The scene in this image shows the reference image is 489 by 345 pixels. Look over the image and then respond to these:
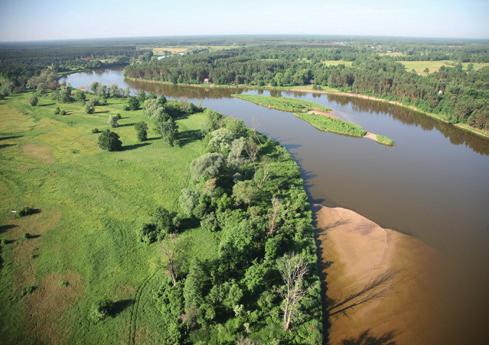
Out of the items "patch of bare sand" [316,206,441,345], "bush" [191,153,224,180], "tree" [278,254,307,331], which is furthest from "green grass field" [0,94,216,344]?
"patch of bare sand" [316,206,441,345]

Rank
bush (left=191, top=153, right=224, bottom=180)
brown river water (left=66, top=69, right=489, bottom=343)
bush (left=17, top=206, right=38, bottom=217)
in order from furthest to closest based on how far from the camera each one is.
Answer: bush (left=191, top=153, right=224, bottom=180), bush (left=17, top=206, right=38, bottom=217), brown river water (left=66, top=69, right=489, bottom=343)

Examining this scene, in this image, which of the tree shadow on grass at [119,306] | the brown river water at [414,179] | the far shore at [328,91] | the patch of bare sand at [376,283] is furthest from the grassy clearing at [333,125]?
the tree shadow on grass at [119,306]

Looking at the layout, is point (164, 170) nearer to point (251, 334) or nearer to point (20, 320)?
point (20, 320)

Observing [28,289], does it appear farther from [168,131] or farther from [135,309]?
[168,131]

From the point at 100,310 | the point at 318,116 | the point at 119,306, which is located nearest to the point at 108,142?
the point at 119,306

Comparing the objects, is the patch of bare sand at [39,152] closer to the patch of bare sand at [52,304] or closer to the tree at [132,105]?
the tree at [132,105]

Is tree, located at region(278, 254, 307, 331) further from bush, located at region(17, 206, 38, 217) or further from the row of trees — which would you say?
bush, located at region(17, 206, 38, 217)

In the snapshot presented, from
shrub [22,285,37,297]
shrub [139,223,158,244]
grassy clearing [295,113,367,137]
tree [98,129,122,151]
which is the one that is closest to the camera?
shrub [22,285,37,297]
